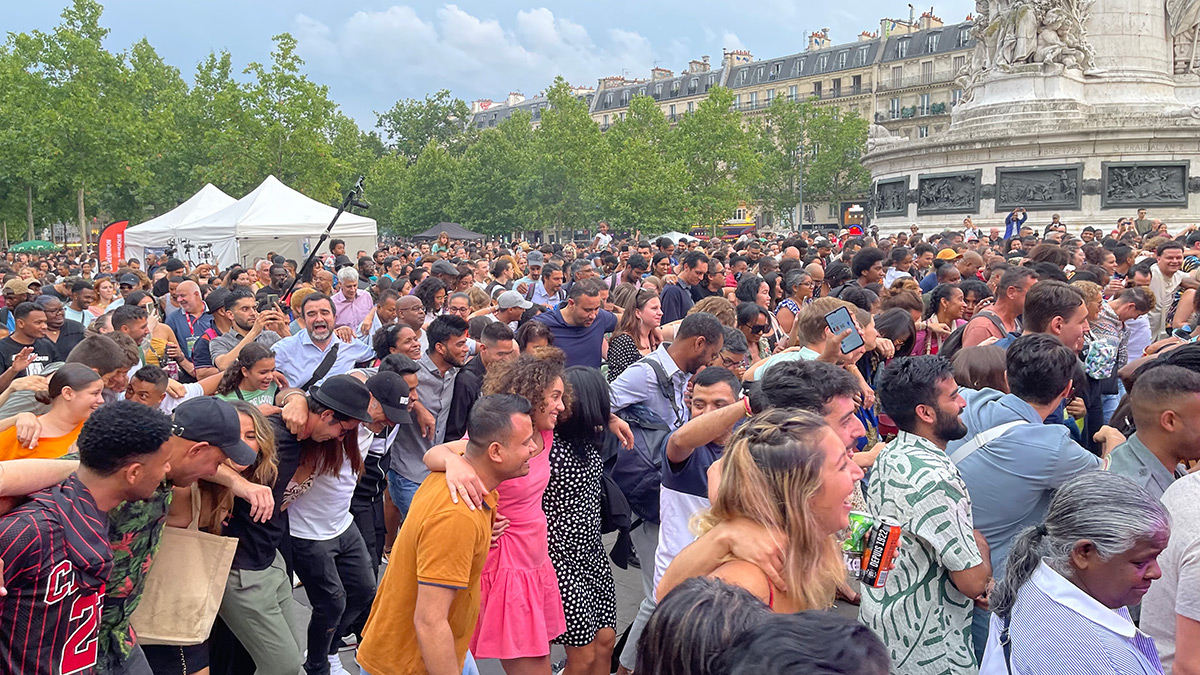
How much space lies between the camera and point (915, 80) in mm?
69688

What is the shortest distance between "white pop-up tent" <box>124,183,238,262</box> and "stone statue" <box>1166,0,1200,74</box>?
2533 centimetres

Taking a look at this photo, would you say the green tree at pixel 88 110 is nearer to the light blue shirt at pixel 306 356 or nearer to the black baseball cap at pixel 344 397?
the light blue shirt at pixel 306 356

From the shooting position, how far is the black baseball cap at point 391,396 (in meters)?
4.69

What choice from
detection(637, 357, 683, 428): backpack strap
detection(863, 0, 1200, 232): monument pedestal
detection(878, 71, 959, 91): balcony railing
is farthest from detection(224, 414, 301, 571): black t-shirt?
detection(878, 71, 959, 91): balcony railing

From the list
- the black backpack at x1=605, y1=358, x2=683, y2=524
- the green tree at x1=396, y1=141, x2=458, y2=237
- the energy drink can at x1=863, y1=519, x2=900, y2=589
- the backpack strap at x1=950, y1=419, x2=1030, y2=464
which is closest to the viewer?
the energy drink can at x1=863, y1=519, x2=900, y2=589

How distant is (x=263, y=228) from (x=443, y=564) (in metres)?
20.4

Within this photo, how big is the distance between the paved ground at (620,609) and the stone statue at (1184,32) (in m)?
24.4

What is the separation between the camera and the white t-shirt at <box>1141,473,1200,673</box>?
2618mm

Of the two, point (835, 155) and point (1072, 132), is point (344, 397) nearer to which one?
point (1072, 132)

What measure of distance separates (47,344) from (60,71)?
1362 inches

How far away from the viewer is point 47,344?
7574 millimetres

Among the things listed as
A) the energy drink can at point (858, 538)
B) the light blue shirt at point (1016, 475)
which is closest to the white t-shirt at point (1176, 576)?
the light blue shirt at point (1016, 475)

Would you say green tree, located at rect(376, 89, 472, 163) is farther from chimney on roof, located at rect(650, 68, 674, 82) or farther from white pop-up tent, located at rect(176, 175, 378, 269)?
white pop-up tent, located at rect(176, 175, 378, 269)

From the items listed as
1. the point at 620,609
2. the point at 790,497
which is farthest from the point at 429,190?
the point at 790,497
